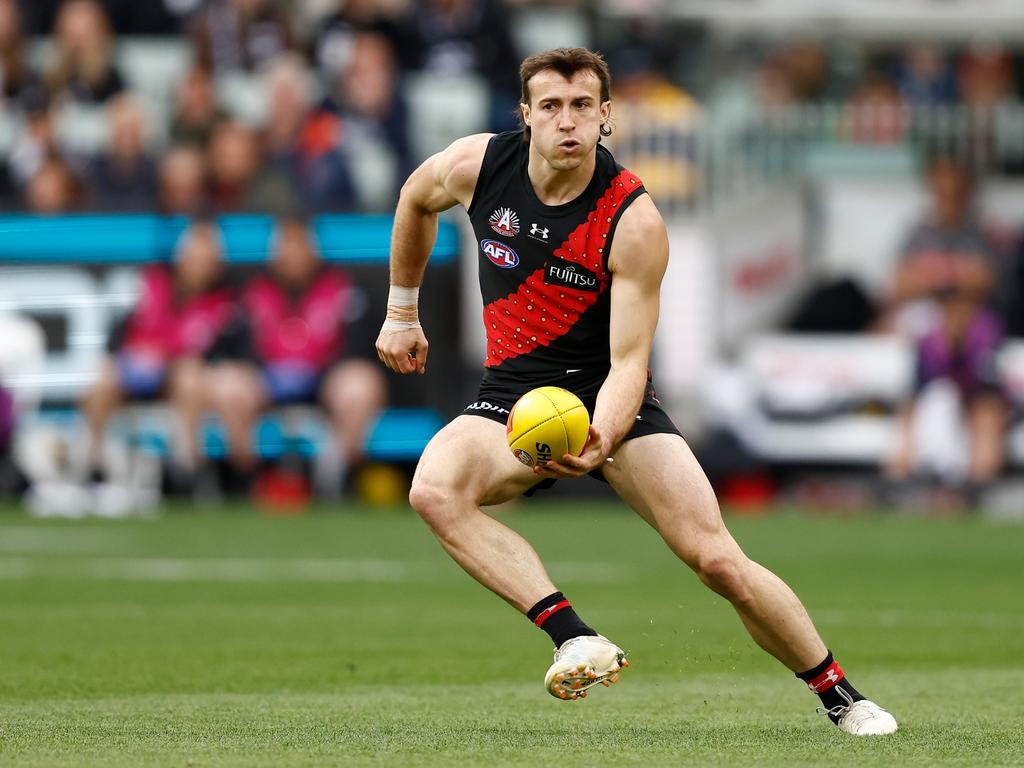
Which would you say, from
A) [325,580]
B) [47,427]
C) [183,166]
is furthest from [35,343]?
[325,580]

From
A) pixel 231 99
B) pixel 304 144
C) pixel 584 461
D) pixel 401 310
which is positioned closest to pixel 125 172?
pixel 304 144

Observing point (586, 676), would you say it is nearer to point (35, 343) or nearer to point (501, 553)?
point (501, 553)

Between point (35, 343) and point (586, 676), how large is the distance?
12.4 metres

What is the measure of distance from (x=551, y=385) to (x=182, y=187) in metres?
11.9

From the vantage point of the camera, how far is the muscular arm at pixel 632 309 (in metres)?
6.98

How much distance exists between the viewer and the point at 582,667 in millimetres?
6707

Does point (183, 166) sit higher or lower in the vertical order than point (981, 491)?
higher

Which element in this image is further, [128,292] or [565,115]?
[128,292]

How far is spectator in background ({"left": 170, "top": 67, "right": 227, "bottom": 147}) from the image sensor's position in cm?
1958

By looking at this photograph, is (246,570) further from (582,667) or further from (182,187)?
(582,667)

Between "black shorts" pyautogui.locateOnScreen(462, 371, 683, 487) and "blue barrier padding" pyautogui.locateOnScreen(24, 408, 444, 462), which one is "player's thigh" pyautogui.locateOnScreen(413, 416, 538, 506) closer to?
"black shorts" pyautogui.locateOnScreen(462, 371, 683, 487)

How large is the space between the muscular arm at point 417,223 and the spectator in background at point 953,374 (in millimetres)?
11574

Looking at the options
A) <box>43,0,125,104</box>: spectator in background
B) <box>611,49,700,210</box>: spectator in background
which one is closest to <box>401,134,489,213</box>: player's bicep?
<box>611,49,700,210</box>: spectator in background

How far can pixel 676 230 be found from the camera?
2025cm
